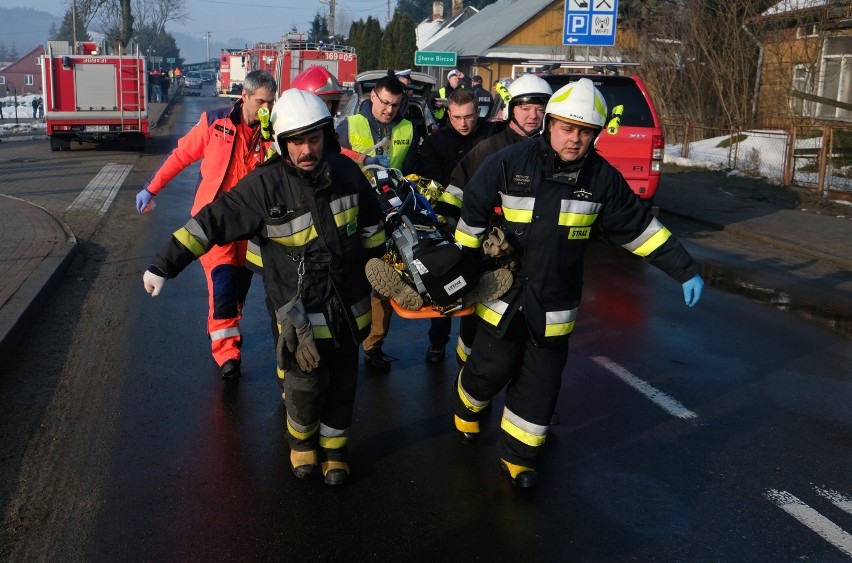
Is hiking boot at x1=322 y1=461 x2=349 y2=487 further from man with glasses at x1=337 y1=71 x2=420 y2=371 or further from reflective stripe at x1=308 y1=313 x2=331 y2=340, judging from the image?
man with glasses at x1=337 y1=71 x2=420 y2=371

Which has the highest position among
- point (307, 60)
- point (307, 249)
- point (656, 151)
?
point (307, 60)

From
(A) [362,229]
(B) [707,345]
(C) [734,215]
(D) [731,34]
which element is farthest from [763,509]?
(D) [731,34]

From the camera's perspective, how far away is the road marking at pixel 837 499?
14.9 feet

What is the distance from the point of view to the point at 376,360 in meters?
6.60

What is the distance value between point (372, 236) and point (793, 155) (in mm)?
14494

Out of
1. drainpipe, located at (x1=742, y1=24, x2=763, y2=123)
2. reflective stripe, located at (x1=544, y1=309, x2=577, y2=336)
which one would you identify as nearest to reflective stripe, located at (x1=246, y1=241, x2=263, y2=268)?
reflective stripe, located at (x1=544, y1=309, x2=577, y2=336)

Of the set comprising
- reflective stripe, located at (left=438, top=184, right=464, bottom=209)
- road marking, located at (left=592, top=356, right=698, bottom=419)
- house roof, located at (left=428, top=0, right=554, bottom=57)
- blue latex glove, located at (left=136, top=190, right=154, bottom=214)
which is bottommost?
road marking, located at (left=592, top=356, right=698, bottom=419)

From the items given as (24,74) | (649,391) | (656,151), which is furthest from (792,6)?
(24,74)

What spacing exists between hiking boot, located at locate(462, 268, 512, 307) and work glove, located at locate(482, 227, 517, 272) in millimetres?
45

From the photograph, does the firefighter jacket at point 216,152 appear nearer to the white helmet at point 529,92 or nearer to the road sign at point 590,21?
the white helmet at point 529,92

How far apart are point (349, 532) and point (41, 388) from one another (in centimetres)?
283

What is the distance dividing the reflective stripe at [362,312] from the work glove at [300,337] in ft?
1.04

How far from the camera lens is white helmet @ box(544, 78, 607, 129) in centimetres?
434

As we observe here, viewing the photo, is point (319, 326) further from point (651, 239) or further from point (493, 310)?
point (651, 239)
